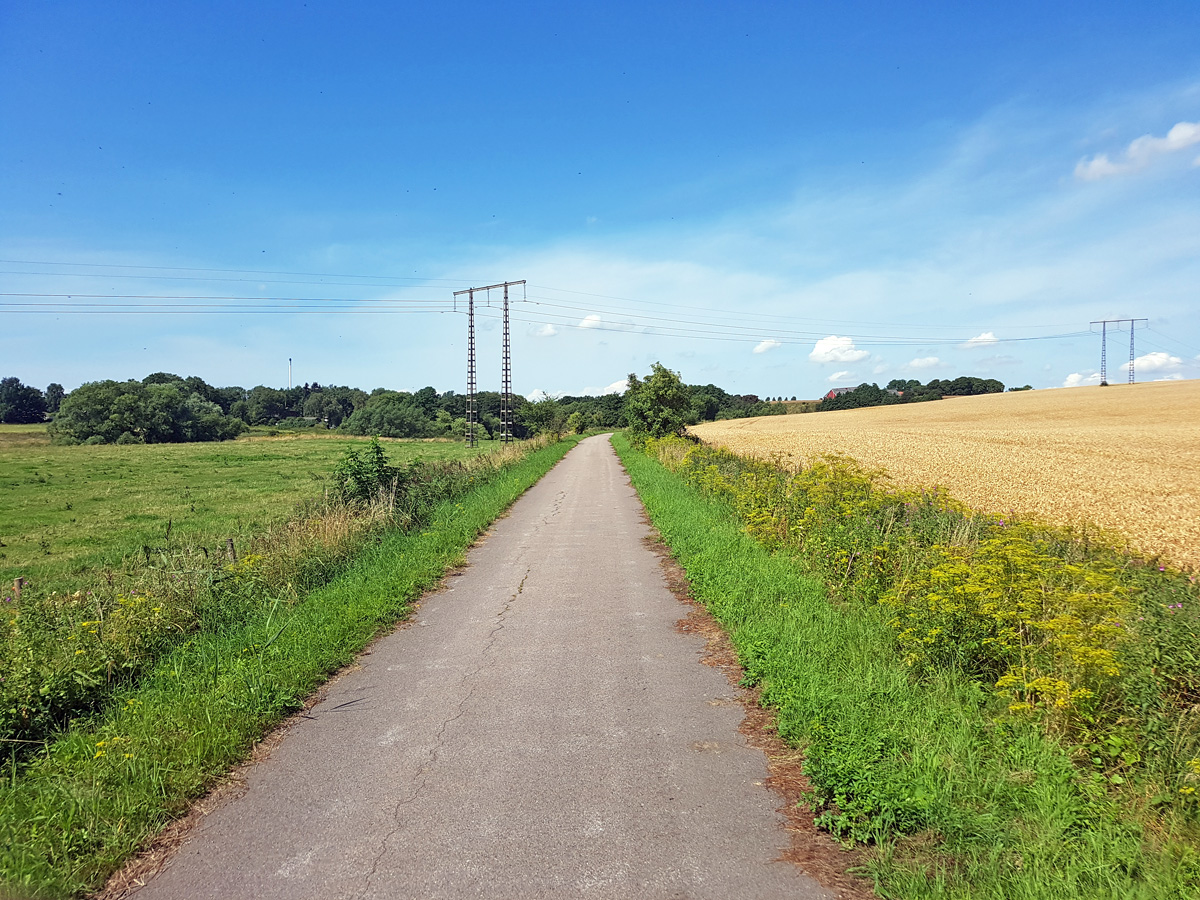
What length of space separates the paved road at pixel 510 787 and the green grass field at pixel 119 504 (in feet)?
23.3

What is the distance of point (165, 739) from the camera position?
440cm

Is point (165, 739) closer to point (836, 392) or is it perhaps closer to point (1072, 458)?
point (1072, 458)

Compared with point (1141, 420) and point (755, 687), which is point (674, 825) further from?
point (1141, 420)

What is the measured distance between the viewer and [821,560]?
8258 millimetres

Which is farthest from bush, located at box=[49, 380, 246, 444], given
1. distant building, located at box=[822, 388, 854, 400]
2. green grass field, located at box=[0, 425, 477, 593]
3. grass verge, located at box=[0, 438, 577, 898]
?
distant building, located at box=[822, 388, 854, 400]

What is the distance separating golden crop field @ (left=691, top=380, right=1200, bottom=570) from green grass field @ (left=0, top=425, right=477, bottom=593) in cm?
1761

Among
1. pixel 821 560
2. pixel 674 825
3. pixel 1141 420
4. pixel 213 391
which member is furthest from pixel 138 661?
pixel 213 391

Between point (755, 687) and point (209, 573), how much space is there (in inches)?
257

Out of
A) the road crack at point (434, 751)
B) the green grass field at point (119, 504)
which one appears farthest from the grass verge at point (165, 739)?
Result: the green grass field at point (119, 504)

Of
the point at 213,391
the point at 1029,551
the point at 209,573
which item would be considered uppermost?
the point at 213,391

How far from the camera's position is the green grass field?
1275cm

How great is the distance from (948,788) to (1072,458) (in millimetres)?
27142

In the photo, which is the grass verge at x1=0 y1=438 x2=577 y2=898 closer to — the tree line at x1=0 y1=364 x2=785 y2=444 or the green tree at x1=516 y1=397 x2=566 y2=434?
the tree line at x1=0 y1=364 x2=785 y2=444

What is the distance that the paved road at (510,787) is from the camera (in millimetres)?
3174
